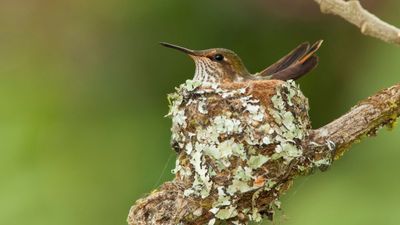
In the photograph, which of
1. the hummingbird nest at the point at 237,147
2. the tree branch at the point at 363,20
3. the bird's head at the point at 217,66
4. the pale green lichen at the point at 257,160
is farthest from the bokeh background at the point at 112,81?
the tree branch at the point at 363,20

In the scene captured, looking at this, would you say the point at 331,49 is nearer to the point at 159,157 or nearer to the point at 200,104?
the point at 159,157

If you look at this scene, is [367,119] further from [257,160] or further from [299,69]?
[299,69]

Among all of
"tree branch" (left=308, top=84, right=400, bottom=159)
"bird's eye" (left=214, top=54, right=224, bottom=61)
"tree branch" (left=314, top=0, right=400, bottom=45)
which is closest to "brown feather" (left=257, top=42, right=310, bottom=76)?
"bird's eye" (left=214, top=54, right=224, bottom=61)

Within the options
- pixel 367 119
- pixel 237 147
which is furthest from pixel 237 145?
pixel 367 119

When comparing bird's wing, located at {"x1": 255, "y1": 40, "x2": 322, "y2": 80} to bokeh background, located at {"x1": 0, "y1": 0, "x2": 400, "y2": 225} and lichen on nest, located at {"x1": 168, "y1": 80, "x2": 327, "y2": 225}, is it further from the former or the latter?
bokeh background, located at {"x1": 0, "y1": 0, "x2": 400, "y2": 225}

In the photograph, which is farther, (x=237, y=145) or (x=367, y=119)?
(x=237, y=145)

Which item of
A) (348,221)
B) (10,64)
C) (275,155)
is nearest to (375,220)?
(348,221)
